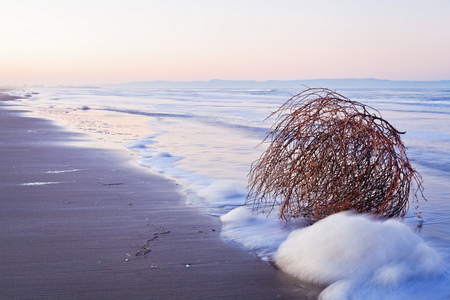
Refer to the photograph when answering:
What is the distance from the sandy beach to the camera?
307 cm

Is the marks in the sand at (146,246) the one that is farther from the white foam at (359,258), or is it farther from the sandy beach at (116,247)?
the white foam at (359,258)

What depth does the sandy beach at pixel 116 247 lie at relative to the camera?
10.1 feet

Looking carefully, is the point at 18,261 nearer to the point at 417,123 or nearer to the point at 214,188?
the point at 214,188

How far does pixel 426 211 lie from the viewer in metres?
5.37

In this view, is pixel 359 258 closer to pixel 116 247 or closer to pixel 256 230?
pixel 256 230

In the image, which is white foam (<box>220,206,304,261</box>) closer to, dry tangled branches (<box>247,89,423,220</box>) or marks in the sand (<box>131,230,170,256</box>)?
dry tangled branches (<box>247,89,423,220</box>)

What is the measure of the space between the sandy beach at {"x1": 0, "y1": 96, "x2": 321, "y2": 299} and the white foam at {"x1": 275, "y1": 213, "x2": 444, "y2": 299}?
0.15 metres

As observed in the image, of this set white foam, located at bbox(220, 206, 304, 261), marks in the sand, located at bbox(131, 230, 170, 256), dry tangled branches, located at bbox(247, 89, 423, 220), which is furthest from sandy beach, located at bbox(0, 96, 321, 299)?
dry tangled branches, located at bbox(247, 89, 423, 220)

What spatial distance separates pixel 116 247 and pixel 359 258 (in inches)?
76.6

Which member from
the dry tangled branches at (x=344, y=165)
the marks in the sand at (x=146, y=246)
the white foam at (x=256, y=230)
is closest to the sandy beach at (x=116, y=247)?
the marks in the sand at (x=146, y=246)

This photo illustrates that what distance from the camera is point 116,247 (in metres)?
3.81

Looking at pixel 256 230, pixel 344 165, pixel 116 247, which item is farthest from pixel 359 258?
pixel 116 247

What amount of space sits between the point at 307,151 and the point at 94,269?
212cm

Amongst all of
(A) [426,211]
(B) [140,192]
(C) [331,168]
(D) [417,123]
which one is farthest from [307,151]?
(D) [417,123]
